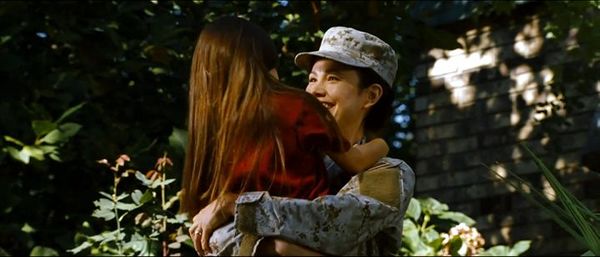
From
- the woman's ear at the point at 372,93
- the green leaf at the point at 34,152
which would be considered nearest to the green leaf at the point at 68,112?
the green leaf at the point at 34,152

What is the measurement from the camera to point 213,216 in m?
2.56

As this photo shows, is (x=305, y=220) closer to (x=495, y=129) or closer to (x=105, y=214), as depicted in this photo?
(x=105, y=214)

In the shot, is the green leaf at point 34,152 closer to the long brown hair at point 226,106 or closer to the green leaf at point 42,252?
the green leaf at point 42,252

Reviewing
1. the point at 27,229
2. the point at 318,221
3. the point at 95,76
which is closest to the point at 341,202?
the point at 318,221

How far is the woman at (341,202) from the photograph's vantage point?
2510 mm

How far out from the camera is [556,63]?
34.7ft

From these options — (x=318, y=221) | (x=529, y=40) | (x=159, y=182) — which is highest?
(x=529, y=40)

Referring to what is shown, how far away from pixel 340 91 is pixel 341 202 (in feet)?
1.10

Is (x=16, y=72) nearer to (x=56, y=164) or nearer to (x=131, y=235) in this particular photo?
(x=56, y=164)

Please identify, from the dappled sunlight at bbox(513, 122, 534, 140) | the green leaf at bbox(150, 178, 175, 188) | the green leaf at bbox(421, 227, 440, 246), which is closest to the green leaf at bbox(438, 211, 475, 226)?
the green leaf at bbox(421, 227, 440, 246)

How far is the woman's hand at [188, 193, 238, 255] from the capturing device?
255 cm

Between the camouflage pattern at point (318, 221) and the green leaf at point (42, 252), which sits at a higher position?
the camouflage pattern at point (318, 221)

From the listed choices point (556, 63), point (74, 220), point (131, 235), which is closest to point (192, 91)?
point (131, 235)

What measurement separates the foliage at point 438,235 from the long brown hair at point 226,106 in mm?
3445
